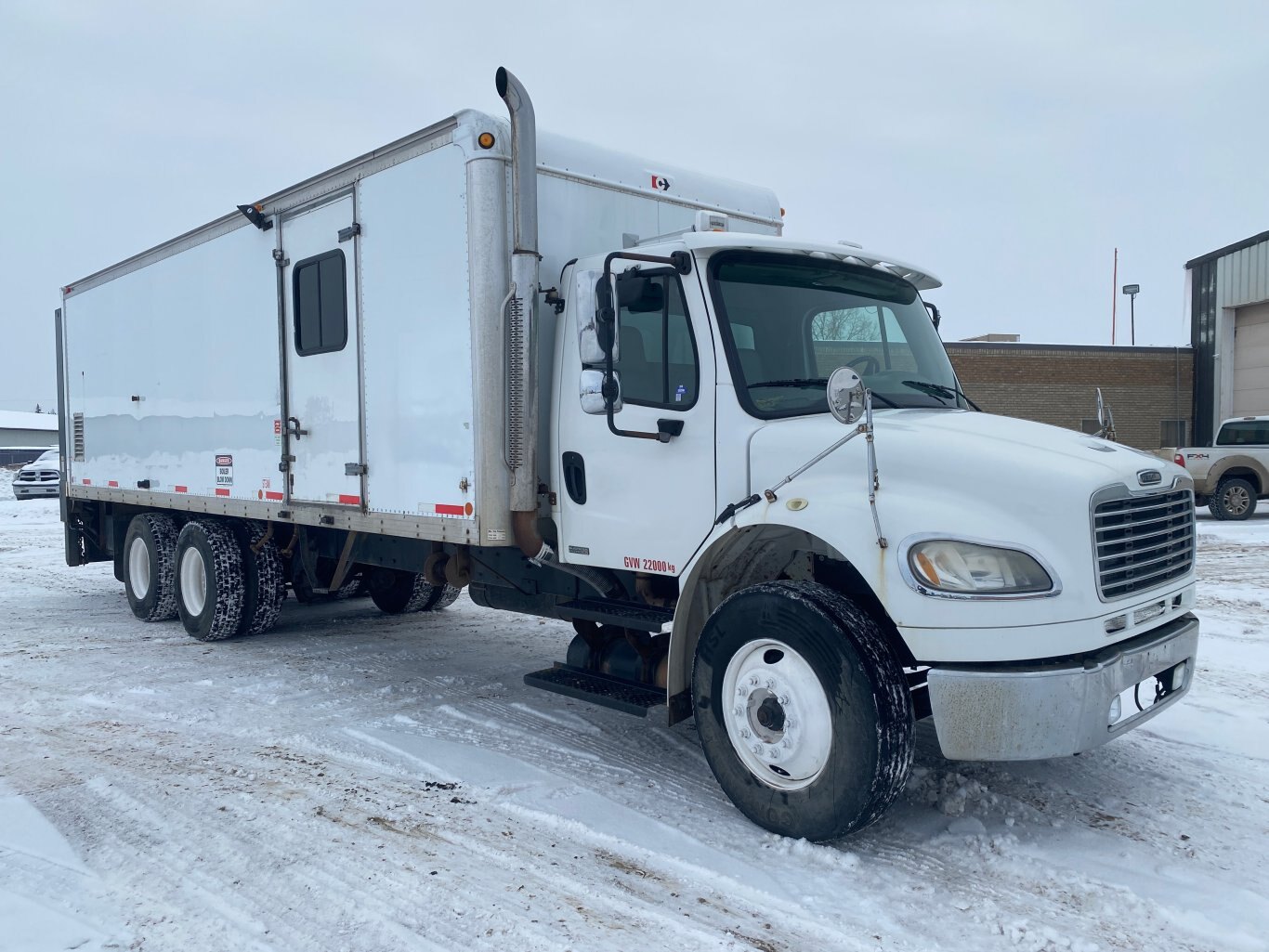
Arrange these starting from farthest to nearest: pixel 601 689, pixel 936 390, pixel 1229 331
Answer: pixel 1229 331 → pixel 601 689 → pixel 936 390

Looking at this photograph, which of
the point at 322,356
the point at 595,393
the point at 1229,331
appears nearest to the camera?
the point at 595,393

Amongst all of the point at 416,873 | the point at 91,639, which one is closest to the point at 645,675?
the point at 416,873

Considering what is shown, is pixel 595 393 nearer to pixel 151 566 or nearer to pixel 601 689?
pixel 601 689

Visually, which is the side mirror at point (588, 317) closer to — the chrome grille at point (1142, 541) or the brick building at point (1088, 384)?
the chrome grille at point (1142, 541)

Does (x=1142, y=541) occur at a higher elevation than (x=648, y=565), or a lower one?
higher

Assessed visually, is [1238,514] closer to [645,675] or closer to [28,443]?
[645,675]

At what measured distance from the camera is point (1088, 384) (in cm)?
2800

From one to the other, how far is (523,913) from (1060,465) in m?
2.70

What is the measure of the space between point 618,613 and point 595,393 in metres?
1.27

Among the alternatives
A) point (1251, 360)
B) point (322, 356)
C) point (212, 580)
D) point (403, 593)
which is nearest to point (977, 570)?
point (322, 356)

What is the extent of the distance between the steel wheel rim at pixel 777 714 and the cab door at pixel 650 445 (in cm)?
70

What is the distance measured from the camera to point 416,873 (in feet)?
13.5

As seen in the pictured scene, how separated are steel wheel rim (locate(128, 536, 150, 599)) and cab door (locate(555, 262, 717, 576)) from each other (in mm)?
6626

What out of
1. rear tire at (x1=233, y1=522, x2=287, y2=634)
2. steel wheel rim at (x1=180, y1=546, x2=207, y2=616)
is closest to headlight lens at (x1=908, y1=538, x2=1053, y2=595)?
rear tire at (x1=233, y1=522, x2=287, y2=634)
